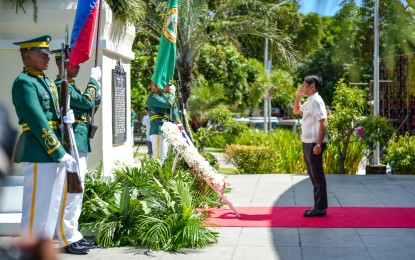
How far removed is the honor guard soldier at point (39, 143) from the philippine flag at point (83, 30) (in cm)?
130

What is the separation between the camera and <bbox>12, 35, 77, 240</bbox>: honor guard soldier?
5.45 m

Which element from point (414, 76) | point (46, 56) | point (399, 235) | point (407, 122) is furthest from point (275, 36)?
point (414, 76)

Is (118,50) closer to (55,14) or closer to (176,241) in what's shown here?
(55,14)

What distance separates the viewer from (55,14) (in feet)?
27.8

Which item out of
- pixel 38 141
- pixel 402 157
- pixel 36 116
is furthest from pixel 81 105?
pixel 402 157

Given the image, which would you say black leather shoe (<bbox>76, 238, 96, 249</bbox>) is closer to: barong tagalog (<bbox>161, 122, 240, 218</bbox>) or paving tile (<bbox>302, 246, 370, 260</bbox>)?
barong tagalog (<bbox>161, 122, 240, 218</bbox>)

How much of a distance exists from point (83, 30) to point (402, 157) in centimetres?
925

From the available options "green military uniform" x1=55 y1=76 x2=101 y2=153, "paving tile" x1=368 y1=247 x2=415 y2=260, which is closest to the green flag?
"green military uniform" x1=55 y1=76 x2=101 y2=153

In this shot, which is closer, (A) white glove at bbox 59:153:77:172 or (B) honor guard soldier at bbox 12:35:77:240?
(B) honor guard soldier at bbox 12:35:77:240

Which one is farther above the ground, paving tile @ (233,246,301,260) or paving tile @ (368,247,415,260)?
paving tile @ (368,247,415,260)

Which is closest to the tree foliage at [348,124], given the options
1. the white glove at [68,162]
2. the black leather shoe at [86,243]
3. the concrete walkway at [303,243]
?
the concrete walkway at [303,243]

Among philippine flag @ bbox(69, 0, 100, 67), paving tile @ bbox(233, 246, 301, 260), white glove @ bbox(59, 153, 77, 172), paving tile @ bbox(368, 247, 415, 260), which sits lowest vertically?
paving tile @ bbox(233, 246, 301, 260)

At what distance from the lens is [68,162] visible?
5594mm

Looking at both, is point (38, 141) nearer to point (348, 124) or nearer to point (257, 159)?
point (348, 124)
